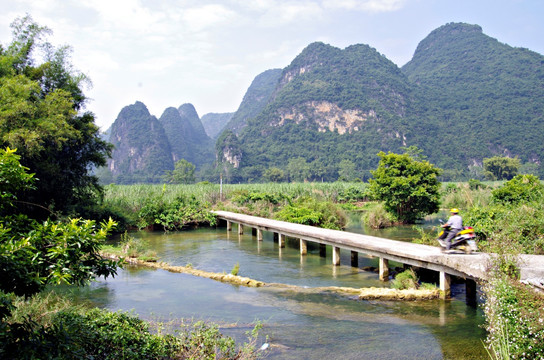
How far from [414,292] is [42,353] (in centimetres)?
695

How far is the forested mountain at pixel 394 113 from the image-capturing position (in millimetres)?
89625

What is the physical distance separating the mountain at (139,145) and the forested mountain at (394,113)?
2107 cm

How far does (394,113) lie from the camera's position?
354ft

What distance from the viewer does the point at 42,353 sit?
11.6ft

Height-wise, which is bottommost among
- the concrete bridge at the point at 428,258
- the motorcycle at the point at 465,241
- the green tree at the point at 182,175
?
the concrete bridge at the point at 428,258

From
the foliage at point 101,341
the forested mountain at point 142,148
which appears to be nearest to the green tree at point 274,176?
the forested mountain at point 142,148

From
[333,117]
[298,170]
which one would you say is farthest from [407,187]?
[333,117]

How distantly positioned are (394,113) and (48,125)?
336 feet

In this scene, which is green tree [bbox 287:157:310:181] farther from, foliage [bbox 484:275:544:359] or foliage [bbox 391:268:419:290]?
foliage [bbox 484:275:544:359]

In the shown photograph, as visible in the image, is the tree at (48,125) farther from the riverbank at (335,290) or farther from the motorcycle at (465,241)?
the motorcycle at (465,241)

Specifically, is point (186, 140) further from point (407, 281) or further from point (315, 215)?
point (407, 281)

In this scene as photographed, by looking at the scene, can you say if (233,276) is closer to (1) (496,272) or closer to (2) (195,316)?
(2) (195,316)

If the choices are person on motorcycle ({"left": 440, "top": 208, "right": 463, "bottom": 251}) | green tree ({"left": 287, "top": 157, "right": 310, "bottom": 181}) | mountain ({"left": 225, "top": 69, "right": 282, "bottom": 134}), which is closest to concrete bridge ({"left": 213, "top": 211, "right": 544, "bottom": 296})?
person on motorcycle ({"left": 440, "top": 208, "right": 463, "bottom": 251})

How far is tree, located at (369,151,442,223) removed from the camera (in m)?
20.5
